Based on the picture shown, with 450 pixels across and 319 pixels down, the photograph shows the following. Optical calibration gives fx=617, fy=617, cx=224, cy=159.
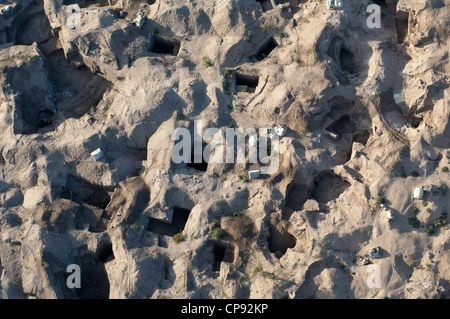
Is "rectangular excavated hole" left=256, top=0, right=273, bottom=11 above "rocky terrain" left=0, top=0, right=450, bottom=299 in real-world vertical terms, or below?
above

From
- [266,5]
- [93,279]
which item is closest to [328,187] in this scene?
[266,5]

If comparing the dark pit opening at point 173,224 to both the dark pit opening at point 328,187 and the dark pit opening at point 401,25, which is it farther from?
the dark pit opening at point 401,25

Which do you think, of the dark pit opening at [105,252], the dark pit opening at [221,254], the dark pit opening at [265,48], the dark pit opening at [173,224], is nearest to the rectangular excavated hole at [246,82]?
the dark pit opening at [265,48]

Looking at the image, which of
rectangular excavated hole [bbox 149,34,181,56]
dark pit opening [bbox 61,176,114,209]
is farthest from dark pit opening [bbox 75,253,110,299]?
rectangular excavated hole [bbox 149,34,181,56]

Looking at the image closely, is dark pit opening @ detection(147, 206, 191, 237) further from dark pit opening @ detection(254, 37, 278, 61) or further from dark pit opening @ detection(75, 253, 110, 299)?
dark pit opening @ detection(254, 37, 278, 61)

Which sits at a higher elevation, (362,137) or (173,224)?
(362,137)

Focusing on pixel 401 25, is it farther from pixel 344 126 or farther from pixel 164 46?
pixel 164 46

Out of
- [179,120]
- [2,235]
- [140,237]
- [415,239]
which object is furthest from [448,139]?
[2,235]
